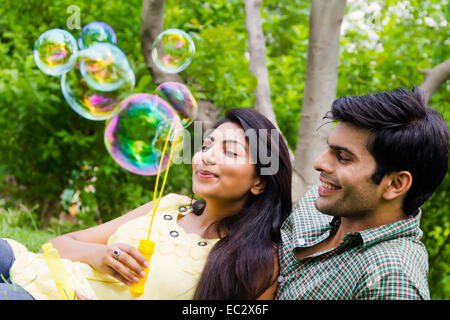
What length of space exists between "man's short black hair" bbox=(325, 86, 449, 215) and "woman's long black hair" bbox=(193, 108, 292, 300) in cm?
43

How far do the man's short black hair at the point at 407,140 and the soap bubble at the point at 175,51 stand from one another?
1.26 m

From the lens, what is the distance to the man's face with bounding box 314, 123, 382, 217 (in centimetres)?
166

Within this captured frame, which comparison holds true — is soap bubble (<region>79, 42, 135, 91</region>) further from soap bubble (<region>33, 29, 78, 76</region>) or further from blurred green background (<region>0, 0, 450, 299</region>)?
blurred green background (<region>0, 0, 450, 299</region>)

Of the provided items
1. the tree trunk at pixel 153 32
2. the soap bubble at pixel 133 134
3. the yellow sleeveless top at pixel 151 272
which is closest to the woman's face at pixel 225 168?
the yellow sleeveless top at pixel 151 272

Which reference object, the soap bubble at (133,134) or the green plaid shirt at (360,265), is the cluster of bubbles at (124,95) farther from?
the green plaid shirt at (360,265)

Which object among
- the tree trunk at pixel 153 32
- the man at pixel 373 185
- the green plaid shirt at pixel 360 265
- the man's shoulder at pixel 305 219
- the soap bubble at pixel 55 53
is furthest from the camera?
the tree trunk at pixel 153 32

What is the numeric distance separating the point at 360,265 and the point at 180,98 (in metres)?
1.29

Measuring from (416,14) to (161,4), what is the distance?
2.02 m

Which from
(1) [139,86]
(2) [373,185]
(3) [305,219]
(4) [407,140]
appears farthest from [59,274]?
(1) [139,86]

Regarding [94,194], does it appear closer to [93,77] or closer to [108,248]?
[93,77]

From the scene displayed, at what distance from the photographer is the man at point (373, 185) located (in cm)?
159

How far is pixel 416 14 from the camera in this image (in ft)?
12.2

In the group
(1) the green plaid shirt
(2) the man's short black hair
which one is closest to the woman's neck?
(1) the green plaid shirt

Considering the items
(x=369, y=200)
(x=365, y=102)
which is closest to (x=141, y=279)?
(x=369, y=200)
